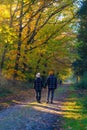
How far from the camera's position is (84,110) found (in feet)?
74.1

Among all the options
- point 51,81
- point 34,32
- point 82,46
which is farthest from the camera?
point 82,46

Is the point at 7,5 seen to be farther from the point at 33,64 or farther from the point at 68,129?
the point at 68,129

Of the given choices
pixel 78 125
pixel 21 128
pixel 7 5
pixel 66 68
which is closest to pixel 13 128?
pixel 21 128

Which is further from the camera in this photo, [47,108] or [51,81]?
[51,81]

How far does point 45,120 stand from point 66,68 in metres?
52.7

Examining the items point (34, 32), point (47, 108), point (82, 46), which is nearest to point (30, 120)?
point (47, 108)

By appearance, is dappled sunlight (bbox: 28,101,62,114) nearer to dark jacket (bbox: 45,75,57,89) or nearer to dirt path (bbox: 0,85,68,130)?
dirt path (bbox: 0,85,68,130)

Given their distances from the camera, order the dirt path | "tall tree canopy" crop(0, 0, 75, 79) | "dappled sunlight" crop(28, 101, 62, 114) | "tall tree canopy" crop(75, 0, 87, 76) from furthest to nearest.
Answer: "tall tree canopy" crop(75, 0, 87, 76), "tall tree canopy" crop(0, 0, 75, 79), "dappled sunlight" crop(28, 101, 62, 114), the dirt path

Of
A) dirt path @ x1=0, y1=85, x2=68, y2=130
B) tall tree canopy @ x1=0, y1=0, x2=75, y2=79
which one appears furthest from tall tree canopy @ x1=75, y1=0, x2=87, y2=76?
dirt path @ x1=0, y1=85, x2=68, y2=130

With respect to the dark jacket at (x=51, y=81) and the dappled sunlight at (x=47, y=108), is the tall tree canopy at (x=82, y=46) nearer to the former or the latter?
the dark jacket at (x=51, y=81)

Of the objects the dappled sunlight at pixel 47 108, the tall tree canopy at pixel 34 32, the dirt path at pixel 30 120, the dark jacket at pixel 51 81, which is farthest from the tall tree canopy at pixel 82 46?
the dirt path at pixel 30 120

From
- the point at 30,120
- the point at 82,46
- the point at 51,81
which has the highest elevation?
the point at 82,46

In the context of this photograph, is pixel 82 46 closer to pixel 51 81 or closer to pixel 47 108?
pixel 51 81

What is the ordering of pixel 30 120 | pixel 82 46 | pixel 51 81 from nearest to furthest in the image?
1. pixel 30 120
2. pixel 51 81
3. pixel 82 46
